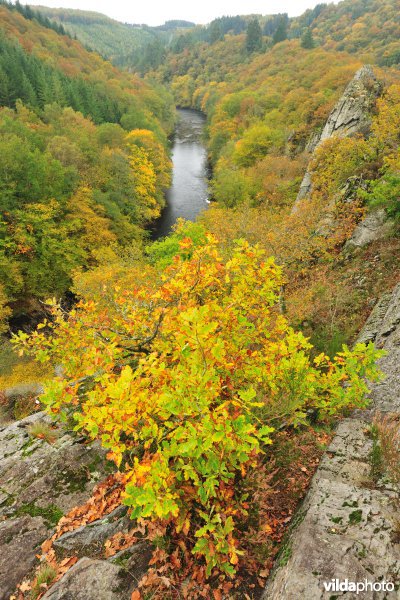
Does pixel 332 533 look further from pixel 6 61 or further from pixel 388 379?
pixel 6 61

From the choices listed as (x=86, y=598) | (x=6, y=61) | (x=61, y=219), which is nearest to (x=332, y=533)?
(x=86, y=598)

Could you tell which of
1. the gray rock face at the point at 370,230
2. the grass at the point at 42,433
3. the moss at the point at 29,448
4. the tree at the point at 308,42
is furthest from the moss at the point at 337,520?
the tree at the point at 308,42

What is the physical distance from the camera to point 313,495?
5281 mm

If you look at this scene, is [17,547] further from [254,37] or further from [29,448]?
[254,37]

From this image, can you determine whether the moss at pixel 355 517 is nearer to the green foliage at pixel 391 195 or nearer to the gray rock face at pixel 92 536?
the gray rock face at pixel 92 536

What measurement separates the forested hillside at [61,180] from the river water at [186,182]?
304 cm

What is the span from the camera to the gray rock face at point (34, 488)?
18.2ft

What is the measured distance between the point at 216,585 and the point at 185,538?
2.33ft

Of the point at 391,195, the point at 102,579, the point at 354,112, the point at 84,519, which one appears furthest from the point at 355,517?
the point at 354,112

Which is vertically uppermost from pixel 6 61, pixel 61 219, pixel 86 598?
pixel 6 61

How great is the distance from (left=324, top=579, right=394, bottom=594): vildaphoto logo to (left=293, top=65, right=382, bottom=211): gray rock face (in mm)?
29451

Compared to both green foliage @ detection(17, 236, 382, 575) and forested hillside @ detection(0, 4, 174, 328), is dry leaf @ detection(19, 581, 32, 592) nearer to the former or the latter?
green foliage @ detection(17, 236, 382, 575)

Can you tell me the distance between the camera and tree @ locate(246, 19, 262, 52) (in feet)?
441

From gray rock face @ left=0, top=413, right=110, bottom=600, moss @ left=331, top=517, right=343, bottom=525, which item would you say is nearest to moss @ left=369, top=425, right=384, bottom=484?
moss @ left=331, top=517, right=343, bottom=525
